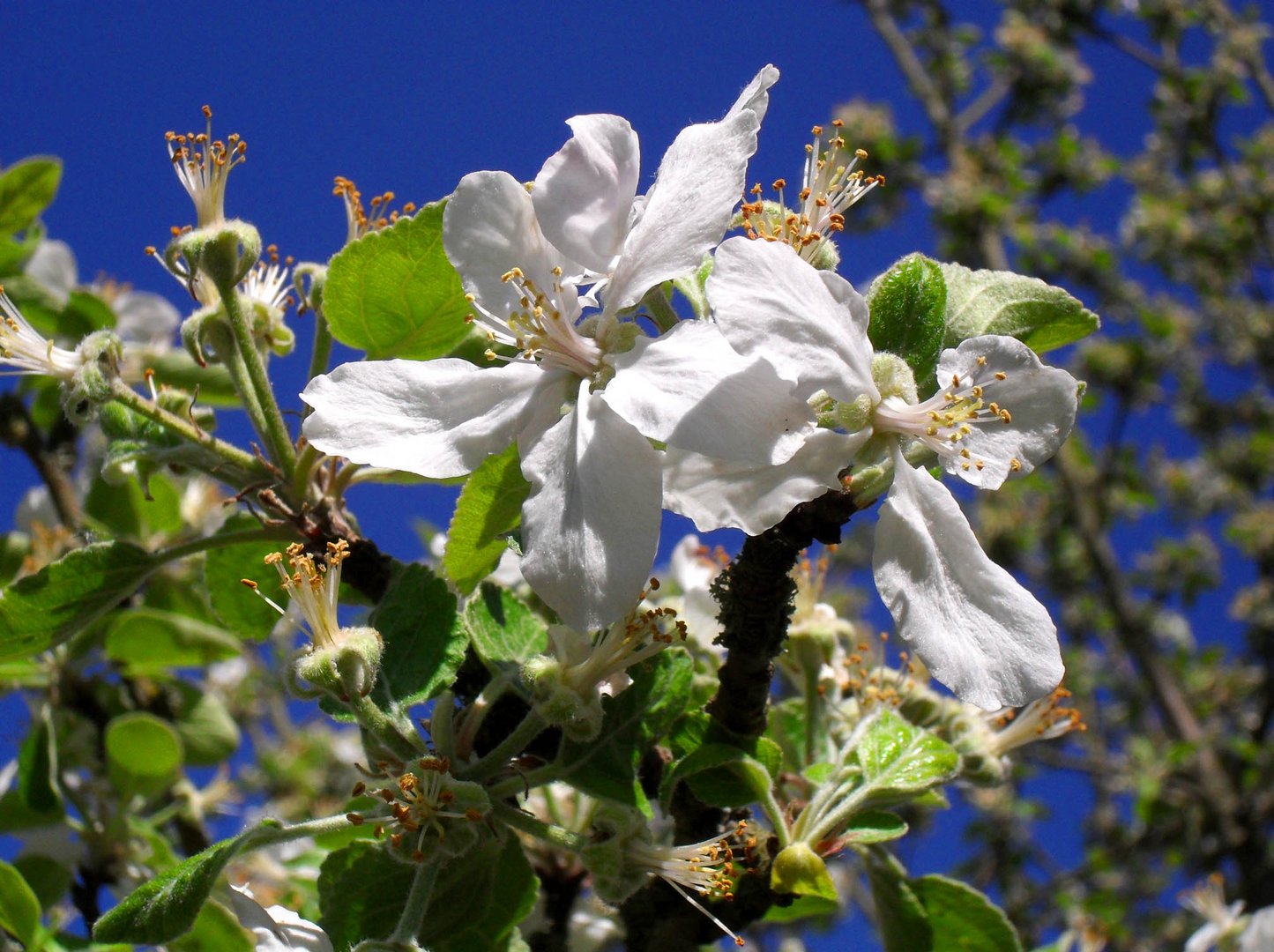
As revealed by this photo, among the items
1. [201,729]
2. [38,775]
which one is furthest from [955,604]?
[201,729]

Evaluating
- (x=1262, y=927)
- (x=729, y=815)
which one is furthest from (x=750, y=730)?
(x=1262, y=927)

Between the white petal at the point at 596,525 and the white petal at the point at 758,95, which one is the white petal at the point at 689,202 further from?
the white petal at the point at 596,525

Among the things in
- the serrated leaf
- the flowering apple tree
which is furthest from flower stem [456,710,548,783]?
the serrated leaf

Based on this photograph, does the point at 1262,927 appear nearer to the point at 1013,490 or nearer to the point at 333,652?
the point at 333,652

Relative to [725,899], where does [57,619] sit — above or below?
above

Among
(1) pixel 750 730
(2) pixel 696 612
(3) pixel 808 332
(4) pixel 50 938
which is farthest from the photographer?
(2) pixel 696 612

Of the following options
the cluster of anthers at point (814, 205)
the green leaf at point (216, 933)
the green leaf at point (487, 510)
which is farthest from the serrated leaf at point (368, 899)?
the cluster of anthers at point (814, 205)
